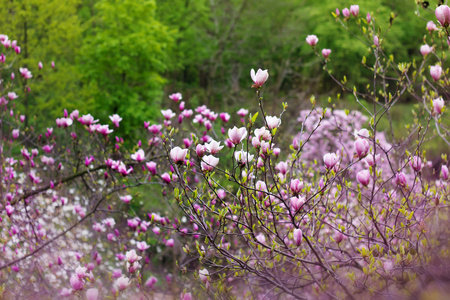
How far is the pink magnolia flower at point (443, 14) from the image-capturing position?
1.75m

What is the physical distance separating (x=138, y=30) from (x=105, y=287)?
8.92 meters

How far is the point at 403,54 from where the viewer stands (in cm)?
1842

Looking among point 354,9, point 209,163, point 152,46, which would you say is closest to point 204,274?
point 209,163

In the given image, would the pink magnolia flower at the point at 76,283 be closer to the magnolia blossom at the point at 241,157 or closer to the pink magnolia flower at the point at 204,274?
the pink magnolia flower at the point at 204,274

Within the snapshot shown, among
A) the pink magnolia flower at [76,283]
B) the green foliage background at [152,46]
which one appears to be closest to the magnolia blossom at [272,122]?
the pink magnolia flower at [76,283]

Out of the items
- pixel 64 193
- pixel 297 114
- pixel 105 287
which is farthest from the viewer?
pixel 297 114

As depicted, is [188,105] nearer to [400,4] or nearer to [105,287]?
[105,287]

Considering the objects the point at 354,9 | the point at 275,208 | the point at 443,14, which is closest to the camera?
the point at 443,14

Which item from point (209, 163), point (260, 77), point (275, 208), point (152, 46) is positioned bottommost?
point (152, 46)

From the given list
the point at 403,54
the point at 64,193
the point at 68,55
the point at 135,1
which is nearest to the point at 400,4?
the point at 403,54

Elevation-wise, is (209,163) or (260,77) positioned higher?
(260,77)

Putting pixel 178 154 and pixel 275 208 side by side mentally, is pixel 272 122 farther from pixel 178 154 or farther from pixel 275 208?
pixel 275 208

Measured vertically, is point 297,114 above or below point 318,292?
below

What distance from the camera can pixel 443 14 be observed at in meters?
1.76
